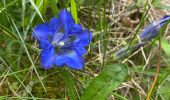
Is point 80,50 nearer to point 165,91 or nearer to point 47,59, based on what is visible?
point 47,59

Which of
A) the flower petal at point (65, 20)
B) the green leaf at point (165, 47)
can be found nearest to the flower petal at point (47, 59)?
the flower petal at point (65, 20)

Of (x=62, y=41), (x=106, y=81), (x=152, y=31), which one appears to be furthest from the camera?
(x=152, y=31)

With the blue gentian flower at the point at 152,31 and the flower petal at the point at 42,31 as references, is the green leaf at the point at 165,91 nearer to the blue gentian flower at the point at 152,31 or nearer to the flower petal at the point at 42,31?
the blue gentian flower at the point at 152,31

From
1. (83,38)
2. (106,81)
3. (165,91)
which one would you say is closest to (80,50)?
(83,38)

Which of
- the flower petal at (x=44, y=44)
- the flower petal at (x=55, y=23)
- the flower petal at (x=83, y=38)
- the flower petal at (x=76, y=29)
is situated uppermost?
the flower petal at (x=55, y=23)

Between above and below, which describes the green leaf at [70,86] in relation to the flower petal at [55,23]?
below

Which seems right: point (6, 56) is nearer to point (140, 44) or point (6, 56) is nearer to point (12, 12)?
point (12, 12)
